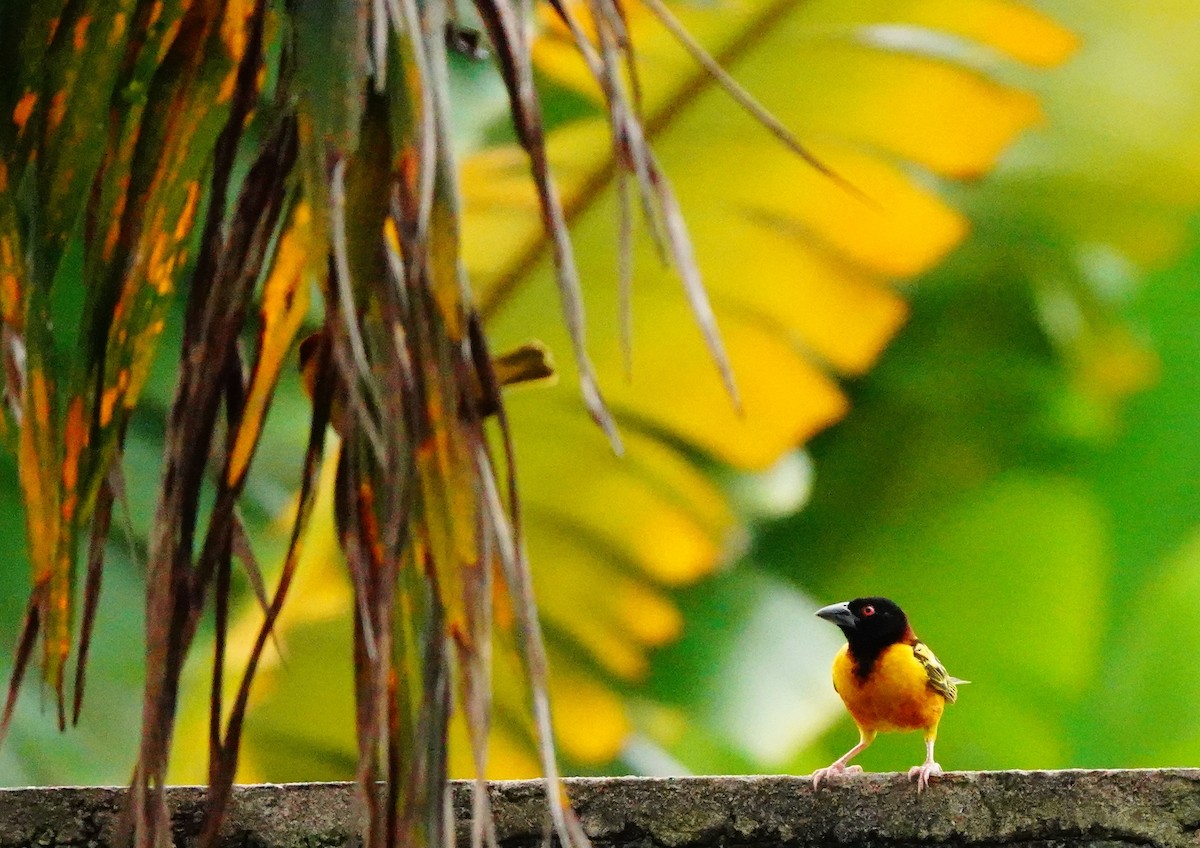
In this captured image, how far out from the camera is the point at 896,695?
1.91 m

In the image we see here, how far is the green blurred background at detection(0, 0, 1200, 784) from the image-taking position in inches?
132

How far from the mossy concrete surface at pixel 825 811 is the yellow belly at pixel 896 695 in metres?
0.60

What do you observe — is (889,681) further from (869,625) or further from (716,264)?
(716,264)

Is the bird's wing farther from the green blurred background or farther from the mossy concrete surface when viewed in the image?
the green blurred background

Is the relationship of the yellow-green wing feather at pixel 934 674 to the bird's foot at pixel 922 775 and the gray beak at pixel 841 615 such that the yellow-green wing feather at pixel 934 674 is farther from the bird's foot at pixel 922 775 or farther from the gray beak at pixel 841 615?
the bird's foot at pixel 922 775

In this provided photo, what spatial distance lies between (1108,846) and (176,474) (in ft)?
3.12

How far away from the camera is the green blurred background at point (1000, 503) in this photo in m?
3.35

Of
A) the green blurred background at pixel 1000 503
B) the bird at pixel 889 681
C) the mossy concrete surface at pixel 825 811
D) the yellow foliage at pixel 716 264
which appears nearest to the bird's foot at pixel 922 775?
the mossy concrete surface at pixel 825 811

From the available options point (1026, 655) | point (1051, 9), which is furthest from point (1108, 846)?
point (1051, 9)

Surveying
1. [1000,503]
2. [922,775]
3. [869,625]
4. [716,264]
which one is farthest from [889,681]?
[1000,503]

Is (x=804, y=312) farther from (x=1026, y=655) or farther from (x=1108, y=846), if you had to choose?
(x=1108, y=846)

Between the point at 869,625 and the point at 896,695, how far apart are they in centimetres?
14

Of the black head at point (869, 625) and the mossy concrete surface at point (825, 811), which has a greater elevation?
the black head at point (869, 625)

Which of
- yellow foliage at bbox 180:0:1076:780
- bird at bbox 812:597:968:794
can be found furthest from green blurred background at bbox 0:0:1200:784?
bird at bbox 812:597:968:794
